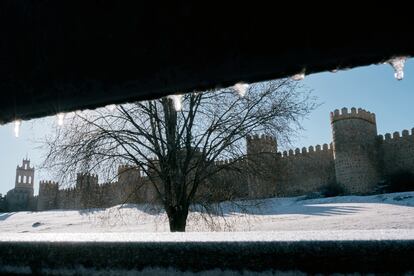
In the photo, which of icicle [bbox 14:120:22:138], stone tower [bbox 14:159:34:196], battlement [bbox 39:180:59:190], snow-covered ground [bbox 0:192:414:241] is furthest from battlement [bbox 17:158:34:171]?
icicle [bbox 14:120:22:138]

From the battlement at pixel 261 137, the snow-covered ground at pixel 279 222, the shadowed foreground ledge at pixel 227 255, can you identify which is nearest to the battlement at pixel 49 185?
the snow-covered ground at pixel 279 222

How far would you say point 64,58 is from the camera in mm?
1313

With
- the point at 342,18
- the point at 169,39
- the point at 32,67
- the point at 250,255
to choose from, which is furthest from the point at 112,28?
the point at 250,255

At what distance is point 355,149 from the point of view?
3409 cm

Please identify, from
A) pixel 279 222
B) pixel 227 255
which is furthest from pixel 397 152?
pixel 227 255

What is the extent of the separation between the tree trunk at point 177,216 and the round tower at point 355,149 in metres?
24.5

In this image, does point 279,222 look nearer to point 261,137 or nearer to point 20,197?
point 261,137

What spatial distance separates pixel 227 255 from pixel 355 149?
33.8 meters

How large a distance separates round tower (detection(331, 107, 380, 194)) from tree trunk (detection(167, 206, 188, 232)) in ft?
80.3

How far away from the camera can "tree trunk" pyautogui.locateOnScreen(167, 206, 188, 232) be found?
1130 centimetres

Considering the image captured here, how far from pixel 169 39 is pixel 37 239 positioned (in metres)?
2.70

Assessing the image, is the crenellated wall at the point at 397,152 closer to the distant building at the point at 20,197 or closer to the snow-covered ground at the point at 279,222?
the snow-covered ground at the point at 279,222

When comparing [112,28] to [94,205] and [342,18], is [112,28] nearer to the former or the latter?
[342,18]

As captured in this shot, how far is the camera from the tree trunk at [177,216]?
11297mm
